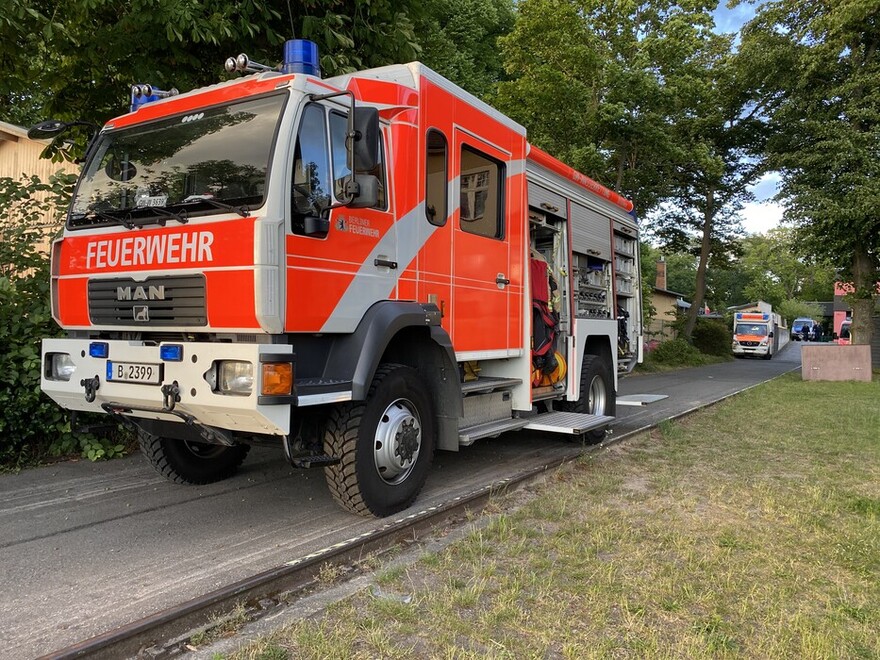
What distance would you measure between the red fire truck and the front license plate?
1 centimetres

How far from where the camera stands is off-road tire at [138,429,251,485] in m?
5.17

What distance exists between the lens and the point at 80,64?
23.6ft

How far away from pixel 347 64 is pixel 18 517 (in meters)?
5.10

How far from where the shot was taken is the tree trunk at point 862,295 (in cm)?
1939

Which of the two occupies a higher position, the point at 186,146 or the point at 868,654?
the point at 186,146

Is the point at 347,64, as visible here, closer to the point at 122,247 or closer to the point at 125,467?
the point at 122,247

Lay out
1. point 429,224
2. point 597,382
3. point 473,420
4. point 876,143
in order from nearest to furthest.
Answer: point 429,224
point 473,420
point 597,382
point 876,143

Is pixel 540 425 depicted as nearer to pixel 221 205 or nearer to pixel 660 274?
pixel 221 205

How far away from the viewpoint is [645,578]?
3.60 metres

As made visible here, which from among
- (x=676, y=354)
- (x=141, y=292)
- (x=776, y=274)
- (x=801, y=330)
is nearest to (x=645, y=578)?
(x=141, y=292)

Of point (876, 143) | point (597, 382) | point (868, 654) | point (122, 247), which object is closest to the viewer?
point (868, 654)

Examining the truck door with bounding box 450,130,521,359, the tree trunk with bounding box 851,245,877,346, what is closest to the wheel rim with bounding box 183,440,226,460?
the truck door with bounding box 450,130,521,359

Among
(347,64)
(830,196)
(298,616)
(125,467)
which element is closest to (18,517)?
(125,467)

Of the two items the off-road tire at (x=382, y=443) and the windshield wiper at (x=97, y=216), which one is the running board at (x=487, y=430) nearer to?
the off-road tire at (x=382, y=443)
